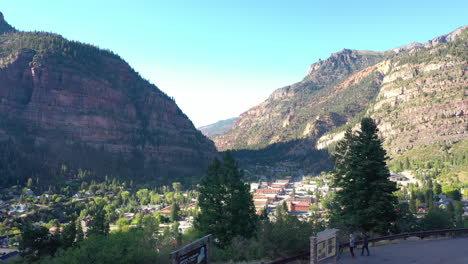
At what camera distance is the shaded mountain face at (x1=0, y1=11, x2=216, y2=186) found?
5340 inches

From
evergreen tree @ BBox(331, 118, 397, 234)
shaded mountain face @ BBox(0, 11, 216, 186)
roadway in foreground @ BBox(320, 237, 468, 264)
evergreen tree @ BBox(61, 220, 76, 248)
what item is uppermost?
shaded mountain face @ BBox(0, 11, 216, 186)

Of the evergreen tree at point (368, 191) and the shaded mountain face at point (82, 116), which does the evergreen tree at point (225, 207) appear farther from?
the shaded mountain face at point (82, 116)

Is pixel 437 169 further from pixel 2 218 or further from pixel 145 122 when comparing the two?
pixel 145 122

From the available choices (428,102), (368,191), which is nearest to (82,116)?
(368,191)

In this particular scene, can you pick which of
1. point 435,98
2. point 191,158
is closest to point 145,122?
point 191,158

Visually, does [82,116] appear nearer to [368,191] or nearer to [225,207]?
[225,207]

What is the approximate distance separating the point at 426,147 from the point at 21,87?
195m

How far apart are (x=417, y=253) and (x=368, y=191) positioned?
7.96m

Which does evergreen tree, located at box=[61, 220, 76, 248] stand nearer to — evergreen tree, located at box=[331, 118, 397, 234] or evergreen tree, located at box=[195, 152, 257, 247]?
evergreen tree, located at box=[195, 152, 257, 247]

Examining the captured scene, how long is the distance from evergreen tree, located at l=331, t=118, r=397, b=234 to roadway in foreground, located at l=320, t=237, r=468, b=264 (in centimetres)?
407

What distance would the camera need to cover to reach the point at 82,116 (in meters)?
152

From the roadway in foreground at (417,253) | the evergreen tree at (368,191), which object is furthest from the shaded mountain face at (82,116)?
the roadway in foreground at (417,253)

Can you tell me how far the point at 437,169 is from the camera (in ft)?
362

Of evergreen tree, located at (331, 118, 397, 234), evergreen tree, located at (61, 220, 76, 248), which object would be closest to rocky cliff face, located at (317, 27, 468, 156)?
evergreen tree, located at (331, 118, 397, 234)
